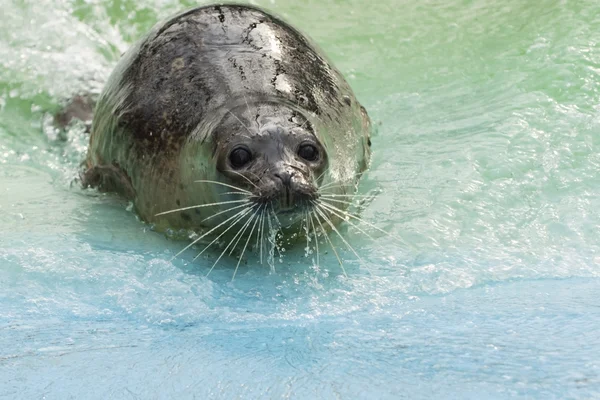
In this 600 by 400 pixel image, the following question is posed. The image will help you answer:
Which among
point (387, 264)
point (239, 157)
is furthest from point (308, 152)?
point (387, 264)

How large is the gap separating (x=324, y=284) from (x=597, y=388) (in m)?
1.58

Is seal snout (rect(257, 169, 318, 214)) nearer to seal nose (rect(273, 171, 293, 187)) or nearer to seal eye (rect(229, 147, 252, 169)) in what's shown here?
seal nose (rect(273, 171, 293, 187))

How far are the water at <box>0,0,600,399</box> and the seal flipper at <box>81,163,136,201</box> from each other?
0.09 metres

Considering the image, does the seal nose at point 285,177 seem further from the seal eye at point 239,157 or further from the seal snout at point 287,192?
the seal eye at point 239,157

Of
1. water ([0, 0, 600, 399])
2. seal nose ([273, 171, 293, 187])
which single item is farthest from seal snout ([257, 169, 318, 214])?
water ([0, 0, 600, 399])

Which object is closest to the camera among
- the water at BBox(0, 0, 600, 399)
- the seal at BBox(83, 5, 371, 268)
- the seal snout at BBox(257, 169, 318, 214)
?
the water at BBox(0, 0, 600, 399)

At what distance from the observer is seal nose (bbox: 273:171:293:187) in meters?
4.23

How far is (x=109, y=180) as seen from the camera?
225 inches

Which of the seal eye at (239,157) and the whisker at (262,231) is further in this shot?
the seal eye at (239,157)

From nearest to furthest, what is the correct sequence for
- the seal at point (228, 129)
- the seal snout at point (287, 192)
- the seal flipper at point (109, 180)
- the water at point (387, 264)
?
1. the water at point (387, 264)
2. the seal snout at point (287, 192)
3. the seal at point (228, 129)
4. the seal flipper at point (109, 180)

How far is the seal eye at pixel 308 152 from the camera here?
4521 millimetres

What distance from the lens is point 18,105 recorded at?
285 inches

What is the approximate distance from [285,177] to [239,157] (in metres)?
0.34

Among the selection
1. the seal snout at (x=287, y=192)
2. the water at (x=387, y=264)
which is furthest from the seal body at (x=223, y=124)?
the water at (x=387, y=264)
